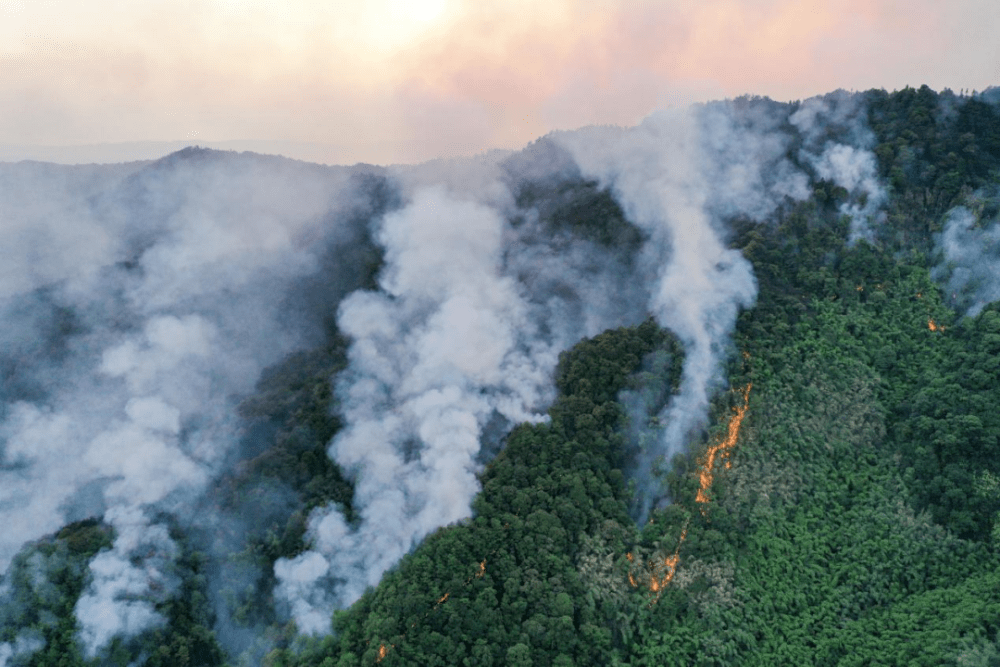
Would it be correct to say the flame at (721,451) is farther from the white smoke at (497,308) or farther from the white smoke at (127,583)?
the white smoke at (127,583)

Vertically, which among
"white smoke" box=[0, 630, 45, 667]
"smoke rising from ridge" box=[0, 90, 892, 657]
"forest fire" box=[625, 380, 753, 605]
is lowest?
"forest fire" box=[625, 380, 753, 605]

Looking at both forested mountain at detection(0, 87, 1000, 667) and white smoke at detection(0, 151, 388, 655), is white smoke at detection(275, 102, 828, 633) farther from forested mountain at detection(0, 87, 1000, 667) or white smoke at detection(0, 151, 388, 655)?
white smoke at detection(0, 151, 388, 655)

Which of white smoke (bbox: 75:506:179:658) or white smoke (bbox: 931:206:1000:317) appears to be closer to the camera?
white smoke (bbox: 75:506:179:658)

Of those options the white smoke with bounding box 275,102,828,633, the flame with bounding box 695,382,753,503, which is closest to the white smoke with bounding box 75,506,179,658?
the white smoke with bounding box 275,102,828,633

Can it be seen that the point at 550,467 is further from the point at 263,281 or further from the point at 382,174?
the point at 382,174

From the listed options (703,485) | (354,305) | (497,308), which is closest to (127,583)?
(354,305)
